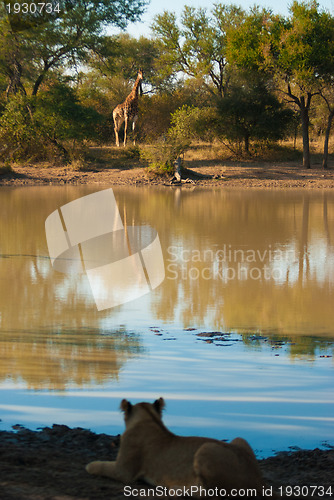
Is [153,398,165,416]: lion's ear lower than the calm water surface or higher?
higher

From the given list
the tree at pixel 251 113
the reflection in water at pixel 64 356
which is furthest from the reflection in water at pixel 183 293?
the tree at pixel 251 113

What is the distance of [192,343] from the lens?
20.0 feet

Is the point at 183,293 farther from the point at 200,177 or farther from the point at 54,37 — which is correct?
the point at 54,37

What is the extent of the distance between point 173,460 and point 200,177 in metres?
25.3

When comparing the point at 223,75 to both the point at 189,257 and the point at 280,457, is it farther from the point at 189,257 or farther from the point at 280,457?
the point at 280,457

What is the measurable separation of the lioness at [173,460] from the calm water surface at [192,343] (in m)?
0.99

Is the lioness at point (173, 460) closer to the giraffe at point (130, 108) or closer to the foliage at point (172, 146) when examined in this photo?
the foliage at point (172, 146)

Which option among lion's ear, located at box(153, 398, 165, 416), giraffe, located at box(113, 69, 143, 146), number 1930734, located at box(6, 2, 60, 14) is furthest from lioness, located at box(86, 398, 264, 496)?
giraffe, located at box(113, 69, 143, 146)

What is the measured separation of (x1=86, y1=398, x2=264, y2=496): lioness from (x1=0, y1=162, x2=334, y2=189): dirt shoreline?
76.3ft

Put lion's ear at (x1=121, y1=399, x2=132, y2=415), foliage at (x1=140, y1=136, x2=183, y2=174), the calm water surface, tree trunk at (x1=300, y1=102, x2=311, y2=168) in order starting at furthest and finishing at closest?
tree trunk at (x1=300, y1=102, x2=311, y2=168) → foliage at (x1=140, y1=136, x2=183, y2=174) → the calm water surface → lion's ear at (x1=121, y1=399, x2=132, y2=415)

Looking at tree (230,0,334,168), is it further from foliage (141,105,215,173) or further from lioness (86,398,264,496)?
lioness (86,398,264,496)

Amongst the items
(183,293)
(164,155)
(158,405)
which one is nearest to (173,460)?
(158,405)

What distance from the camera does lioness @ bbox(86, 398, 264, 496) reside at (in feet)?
8.84

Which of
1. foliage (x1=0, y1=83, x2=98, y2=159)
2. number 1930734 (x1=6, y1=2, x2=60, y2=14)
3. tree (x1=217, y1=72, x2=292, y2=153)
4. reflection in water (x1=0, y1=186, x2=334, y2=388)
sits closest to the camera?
reflection in water (x1=0, y1=186, x2=334, y2=388)
